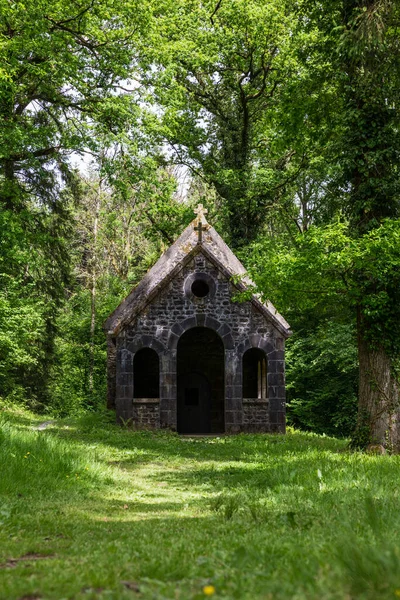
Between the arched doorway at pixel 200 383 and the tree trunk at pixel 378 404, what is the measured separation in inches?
474

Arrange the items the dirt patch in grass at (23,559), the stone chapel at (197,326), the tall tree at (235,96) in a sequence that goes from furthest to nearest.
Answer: the tall tree at (235,96)
the stone chapel at (197,326)
the dirt patch in grass at (23,559)

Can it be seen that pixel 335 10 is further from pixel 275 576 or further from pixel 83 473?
pixel 275 576

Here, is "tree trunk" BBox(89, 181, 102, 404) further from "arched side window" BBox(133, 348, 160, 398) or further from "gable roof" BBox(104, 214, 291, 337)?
"gable roof" BBox(104, 214, 291, 337)

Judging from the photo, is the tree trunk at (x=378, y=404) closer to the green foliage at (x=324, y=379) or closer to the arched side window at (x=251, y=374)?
the green foliage at (x=324, y=379)

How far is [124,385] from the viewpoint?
2022 cm

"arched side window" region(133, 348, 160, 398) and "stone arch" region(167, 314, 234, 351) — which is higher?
"stone arch" region(167, 314, 234, 351)

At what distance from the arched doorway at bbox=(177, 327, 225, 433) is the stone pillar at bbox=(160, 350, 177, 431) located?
4.00m

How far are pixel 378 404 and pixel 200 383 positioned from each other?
12535mm

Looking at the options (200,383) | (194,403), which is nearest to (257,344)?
(200,383)

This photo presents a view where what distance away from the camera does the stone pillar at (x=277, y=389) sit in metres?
20.4

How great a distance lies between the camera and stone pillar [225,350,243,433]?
2023 centimetres

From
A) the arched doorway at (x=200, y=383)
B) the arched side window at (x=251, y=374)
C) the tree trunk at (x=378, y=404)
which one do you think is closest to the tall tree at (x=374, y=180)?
the tree trunk at (x=378, y=404)

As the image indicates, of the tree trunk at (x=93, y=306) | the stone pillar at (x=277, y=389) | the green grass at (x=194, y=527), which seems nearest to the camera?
the green grass at (x=194, y=527)

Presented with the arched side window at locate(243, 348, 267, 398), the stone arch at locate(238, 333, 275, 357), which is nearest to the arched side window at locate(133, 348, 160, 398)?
the arched side window at locate(243, 348, 267, 398)
